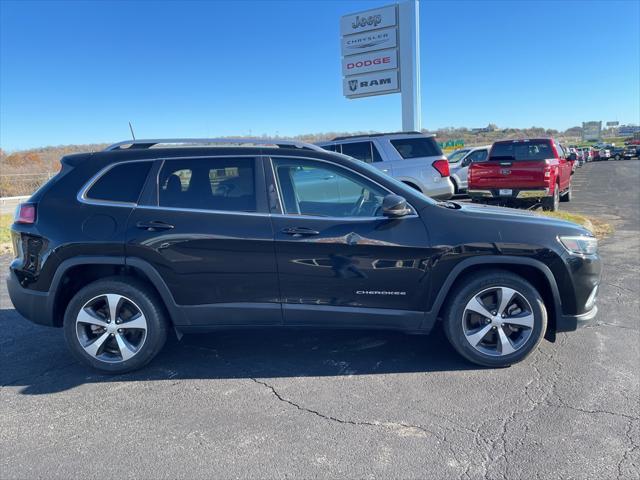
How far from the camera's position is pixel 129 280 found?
3.89 m

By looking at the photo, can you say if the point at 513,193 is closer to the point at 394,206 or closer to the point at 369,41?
the point at 369,41

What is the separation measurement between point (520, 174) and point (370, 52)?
8.14m

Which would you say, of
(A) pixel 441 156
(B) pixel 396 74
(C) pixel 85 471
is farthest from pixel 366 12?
(C) pixel 85 471

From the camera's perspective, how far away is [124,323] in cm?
386

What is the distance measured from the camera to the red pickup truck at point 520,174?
38.4 feet

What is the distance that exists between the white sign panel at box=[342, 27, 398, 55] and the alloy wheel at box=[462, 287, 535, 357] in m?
14.9

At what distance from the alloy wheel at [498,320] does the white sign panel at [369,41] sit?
14.9 meters

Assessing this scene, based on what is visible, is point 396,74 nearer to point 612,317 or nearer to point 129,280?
point 612,317

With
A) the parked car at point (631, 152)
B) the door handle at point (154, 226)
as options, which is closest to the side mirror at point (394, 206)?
the door handle at point (154, 226)

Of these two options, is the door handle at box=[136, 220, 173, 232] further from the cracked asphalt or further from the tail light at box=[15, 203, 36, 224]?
the cracked asphalt

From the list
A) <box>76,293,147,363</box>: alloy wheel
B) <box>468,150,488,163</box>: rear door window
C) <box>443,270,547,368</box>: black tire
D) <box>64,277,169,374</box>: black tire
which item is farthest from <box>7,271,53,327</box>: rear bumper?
<box>468,150,488,163</box>: rear door window

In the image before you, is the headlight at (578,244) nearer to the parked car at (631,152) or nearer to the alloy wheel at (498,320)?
the alloy wheel at (498,320)

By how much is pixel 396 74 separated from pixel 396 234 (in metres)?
14.5

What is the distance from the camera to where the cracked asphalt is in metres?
2.75
